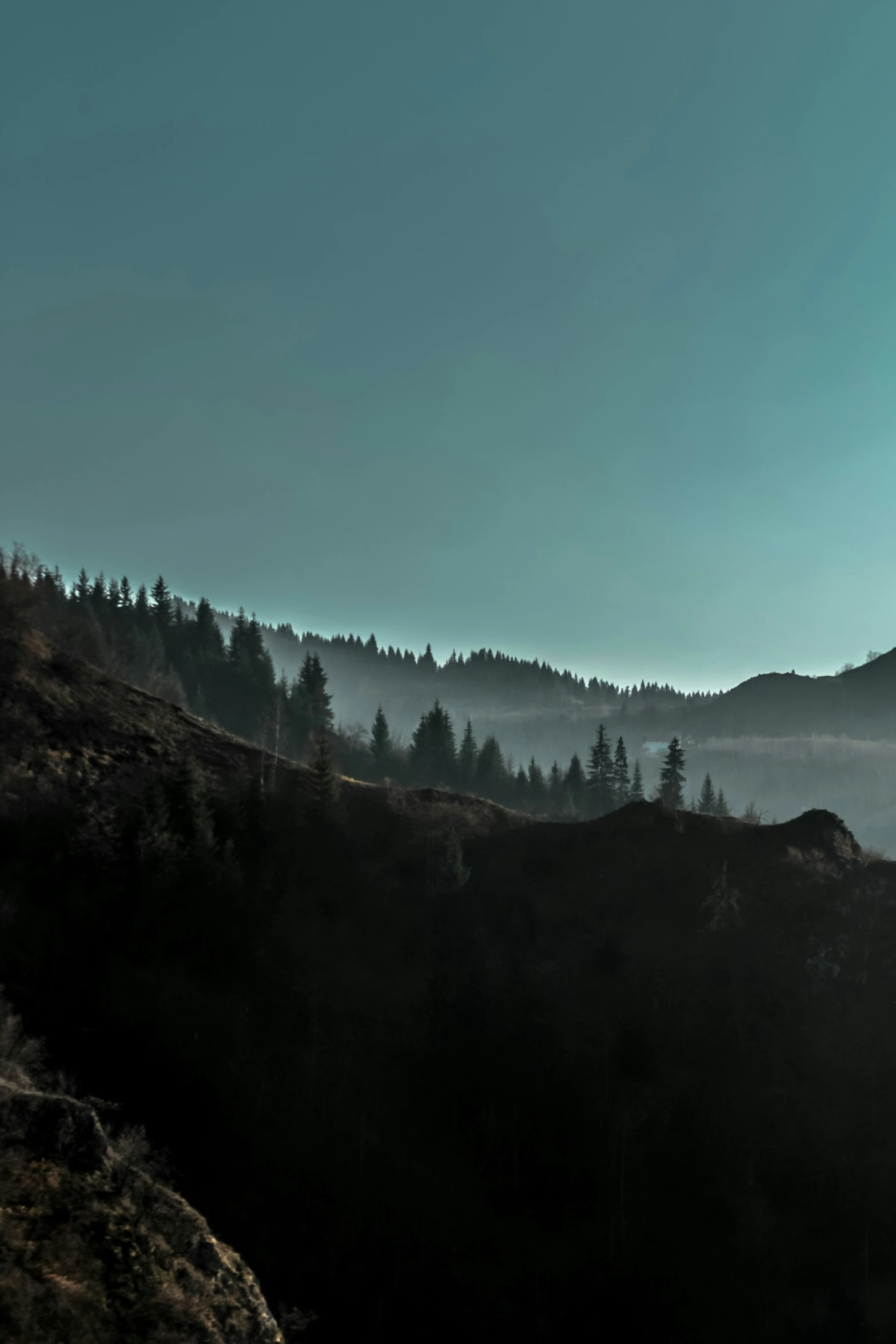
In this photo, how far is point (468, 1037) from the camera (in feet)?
147

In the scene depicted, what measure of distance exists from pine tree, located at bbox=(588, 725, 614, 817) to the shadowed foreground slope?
239ft

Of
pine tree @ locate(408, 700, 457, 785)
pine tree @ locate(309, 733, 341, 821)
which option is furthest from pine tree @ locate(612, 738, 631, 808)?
pine tree @ locate(309, 733, 341, 821)

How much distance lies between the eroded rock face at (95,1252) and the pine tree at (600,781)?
4487 inches

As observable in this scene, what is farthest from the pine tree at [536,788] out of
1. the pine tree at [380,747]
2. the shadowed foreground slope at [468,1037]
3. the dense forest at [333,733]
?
the shadowed foreground slope at [468,1037]

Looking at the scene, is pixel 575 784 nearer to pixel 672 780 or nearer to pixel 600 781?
pixel 600 781

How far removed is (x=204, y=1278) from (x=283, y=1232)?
17.9m

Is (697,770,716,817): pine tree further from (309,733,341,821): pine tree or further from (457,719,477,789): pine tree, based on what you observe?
(309,733,341,821): pine tree

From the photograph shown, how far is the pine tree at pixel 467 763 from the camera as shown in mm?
131500

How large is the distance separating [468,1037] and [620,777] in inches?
3850

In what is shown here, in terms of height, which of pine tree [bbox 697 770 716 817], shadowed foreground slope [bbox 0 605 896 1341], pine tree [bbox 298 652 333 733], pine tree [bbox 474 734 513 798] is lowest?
shadowed foreground slope [bbox 0 605 896 1341]

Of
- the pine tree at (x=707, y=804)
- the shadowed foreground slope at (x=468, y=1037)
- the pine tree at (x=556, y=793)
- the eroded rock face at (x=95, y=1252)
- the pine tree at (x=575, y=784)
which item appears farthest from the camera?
the pine tree at (x=575, y=784)

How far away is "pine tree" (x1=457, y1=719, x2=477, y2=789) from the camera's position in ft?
431

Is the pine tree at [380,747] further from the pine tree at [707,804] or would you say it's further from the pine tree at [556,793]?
the pine tree at [707,804]

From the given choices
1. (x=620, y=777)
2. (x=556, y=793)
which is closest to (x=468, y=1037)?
(x=556, y=793)
